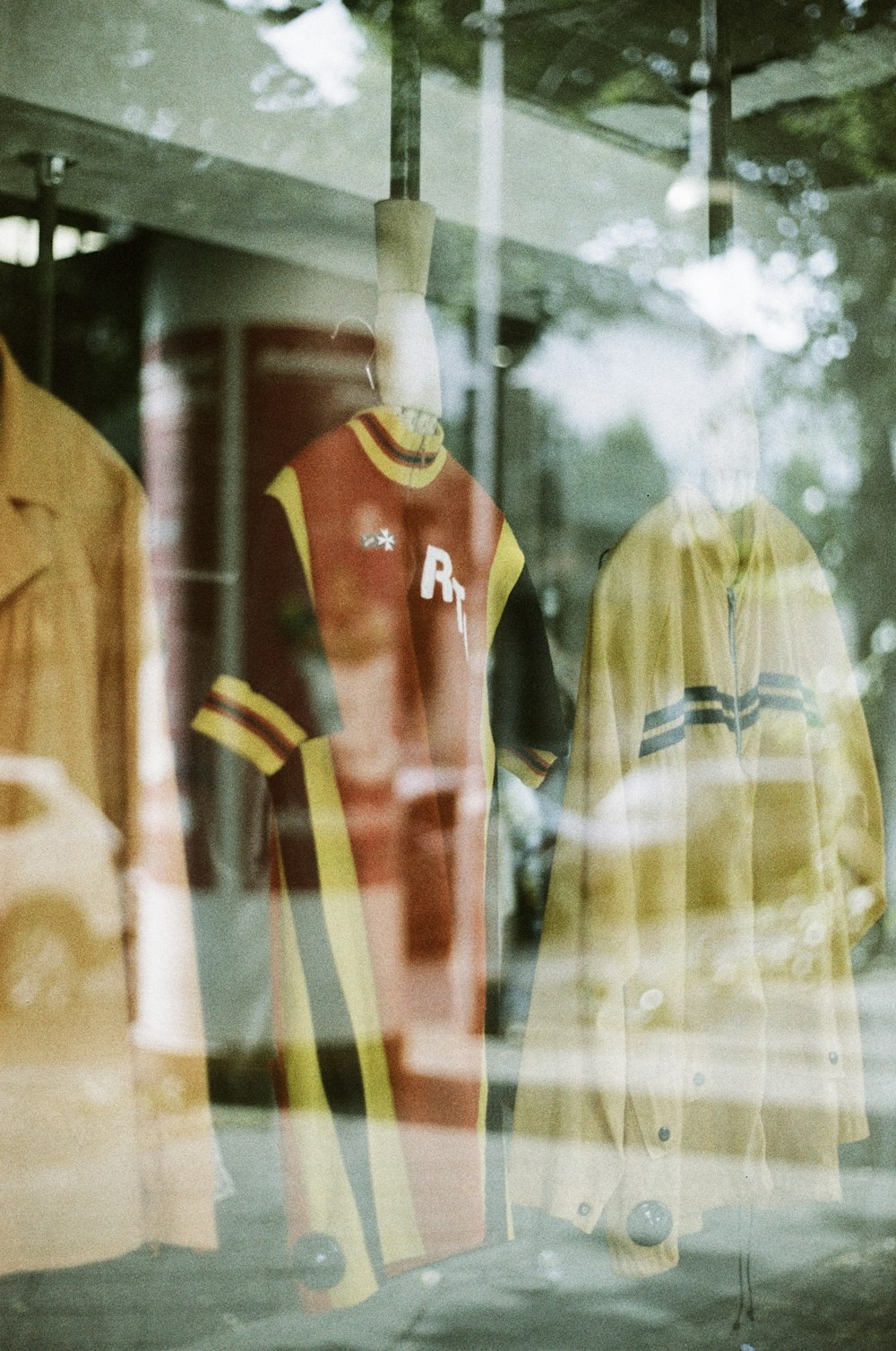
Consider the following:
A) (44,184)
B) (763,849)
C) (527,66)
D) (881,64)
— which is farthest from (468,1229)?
(881,64)

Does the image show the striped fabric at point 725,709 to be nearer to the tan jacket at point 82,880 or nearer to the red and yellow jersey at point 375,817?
the red and yellow jersey at point 375,817

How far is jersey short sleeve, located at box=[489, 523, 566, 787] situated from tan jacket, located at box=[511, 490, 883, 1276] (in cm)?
5

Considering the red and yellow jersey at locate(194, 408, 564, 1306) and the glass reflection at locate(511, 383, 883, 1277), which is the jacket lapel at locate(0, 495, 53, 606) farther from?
the glass reflection at locate(511, 383, 883, 1277)

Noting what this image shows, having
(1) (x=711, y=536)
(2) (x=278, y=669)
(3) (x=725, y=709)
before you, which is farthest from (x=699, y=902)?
(2) (x=278, y=669)

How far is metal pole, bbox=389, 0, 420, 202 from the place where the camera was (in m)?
2.26

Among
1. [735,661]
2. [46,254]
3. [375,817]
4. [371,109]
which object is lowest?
[375,817]

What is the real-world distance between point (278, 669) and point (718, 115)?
5.94ft

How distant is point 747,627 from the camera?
7.71 ft

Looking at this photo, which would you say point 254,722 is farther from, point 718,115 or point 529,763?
point 718,115

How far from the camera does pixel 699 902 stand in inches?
90.0

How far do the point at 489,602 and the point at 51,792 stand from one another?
73cm

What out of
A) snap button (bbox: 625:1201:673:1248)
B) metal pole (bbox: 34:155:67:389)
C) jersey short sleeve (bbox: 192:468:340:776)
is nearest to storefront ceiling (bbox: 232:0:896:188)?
metal pole (bbox: 34:155:67:389)

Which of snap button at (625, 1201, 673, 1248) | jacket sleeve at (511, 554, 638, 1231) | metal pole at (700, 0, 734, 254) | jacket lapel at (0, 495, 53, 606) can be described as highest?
metal pole at (700, 0, 734, 254)

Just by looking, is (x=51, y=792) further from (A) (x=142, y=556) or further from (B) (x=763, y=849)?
(B) (x=763, y=849)
